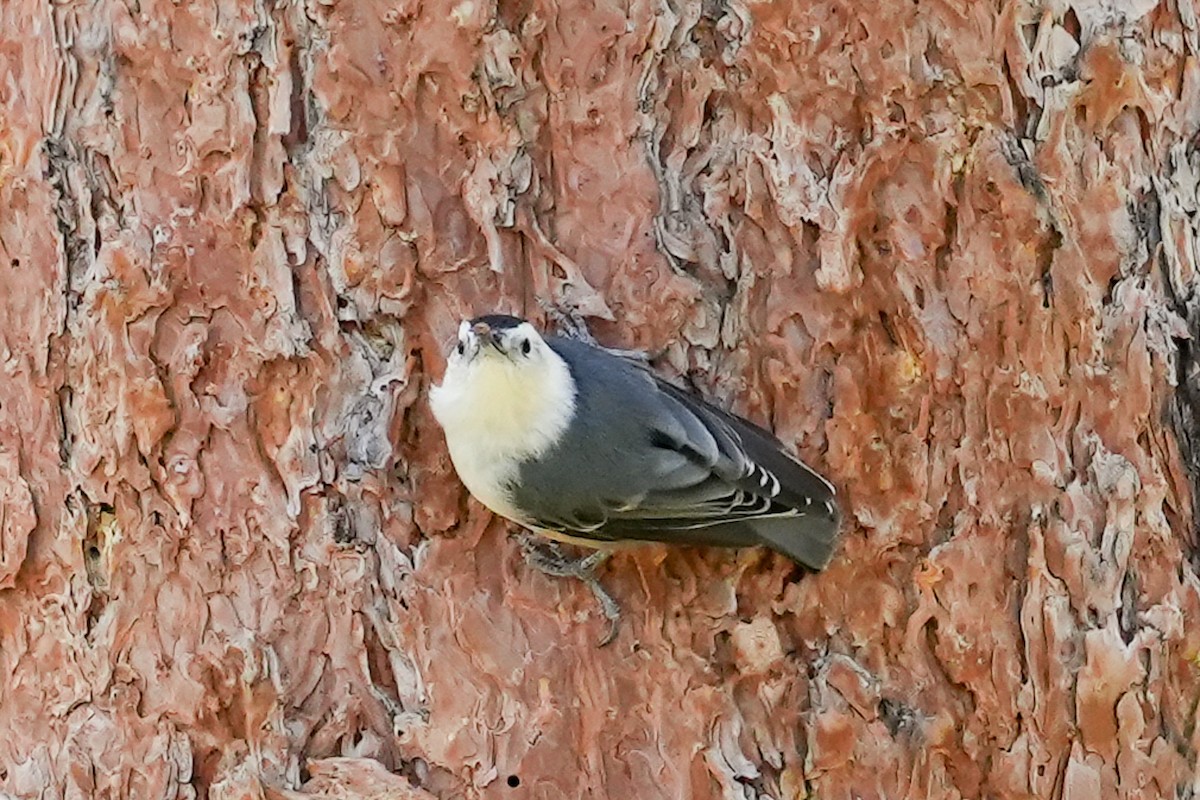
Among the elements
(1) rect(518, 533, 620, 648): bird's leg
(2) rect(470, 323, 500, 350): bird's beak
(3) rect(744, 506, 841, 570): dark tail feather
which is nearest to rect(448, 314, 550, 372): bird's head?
(2) rect(470, 323, 500, 350): bird's beak

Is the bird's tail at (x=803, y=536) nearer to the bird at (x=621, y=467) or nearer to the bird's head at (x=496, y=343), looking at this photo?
the bird at (x=621, y=467)

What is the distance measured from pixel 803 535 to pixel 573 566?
0.28 m

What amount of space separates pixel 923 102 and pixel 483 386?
0.62 meters

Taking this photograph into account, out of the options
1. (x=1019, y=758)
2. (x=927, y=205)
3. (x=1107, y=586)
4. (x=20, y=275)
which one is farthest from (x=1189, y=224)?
(x=20, y=275)

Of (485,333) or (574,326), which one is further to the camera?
(574,326)

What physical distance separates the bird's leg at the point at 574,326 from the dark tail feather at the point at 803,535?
25 cm

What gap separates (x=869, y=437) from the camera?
1.61 m

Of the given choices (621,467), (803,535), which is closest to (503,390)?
(621,467)

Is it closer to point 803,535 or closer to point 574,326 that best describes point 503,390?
point 574,326

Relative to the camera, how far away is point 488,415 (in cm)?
160

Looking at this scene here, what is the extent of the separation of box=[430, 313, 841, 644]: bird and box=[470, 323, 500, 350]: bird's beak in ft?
0.04

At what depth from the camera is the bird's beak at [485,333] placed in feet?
5.00

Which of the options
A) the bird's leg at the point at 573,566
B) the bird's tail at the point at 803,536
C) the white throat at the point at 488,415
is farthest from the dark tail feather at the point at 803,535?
the white throat at the point at 488,415

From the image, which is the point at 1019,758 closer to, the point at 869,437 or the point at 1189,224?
the point at 869,437
